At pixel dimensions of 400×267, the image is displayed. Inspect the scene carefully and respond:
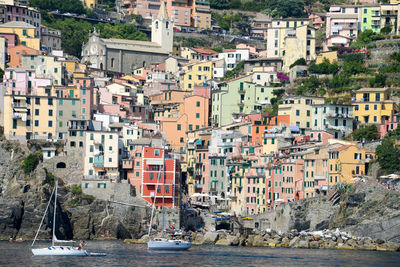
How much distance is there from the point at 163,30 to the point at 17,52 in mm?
32029

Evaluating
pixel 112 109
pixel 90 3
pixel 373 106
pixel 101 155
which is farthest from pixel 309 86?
pixel 90 3

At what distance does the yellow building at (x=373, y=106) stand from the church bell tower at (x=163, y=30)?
44.6 m

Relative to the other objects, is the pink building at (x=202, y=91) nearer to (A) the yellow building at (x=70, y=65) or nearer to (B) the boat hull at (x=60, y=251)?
(A) the yellow building at (x=70, y=65)

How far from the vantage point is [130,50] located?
156m

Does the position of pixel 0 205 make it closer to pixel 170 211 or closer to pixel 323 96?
pixel 170 211

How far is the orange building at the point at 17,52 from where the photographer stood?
134750 millimetres

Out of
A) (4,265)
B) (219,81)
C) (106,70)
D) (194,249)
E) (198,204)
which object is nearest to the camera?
(4,265)

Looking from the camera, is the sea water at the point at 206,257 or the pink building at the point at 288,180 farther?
the pink building at the point at 288,180

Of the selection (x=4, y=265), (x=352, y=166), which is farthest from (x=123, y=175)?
(x=4, y=265)

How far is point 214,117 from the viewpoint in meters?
132

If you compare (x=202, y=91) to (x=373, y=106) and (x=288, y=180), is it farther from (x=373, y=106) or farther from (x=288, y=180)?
(x=288, y=180)

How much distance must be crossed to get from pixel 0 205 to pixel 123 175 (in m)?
14.3

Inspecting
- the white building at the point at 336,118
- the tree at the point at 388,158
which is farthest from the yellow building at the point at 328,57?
the tree at the point at 388,158

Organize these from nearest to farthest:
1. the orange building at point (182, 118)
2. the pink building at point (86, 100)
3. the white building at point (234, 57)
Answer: the pink building at point (86, 100) < the orange building at point (182, 118) < the white building at point (234, 57)
